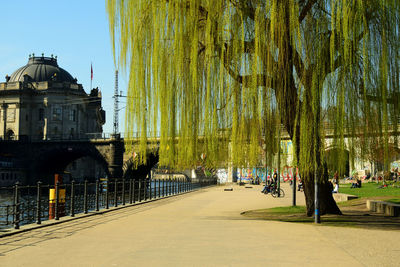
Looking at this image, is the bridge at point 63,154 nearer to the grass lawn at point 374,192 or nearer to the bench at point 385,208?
the grass lawn at point 374,192

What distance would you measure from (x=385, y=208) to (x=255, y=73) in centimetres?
838

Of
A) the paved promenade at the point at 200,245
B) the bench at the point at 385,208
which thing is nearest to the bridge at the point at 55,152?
the bench at the point at 385,208

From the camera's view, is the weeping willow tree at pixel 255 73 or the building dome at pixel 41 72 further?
the building dome at pixel 41 72

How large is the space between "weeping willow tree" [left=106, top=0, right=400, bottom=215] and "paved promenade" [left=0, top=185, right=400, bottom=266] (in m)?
1.77

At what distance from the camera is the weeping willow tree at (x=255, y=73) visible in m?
9.84

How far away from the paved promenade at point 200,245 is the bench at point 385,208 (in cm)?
412

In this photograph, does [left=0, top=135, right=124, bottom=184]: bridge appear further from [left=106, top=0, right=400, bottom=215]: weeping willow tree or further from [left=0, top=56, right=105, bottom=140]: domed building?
[left=106, top=0, right=400, bottom=215]: weeping willow tree

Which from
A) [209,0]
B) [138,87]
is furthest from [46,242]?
[209,0]

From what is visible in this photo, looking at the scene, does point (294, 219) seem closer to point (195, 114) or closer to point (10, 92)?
point (195, 114)

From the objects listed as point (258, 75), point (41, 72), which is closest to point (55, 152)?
point (41, 72)

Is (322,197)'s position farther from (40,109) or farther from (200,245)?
(40,109)

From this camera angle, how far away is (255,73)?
10.3 m

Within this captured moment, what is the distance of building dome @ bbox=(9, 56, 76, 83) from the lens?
92.0 m

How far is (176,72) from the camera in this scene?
1122 centimetres
